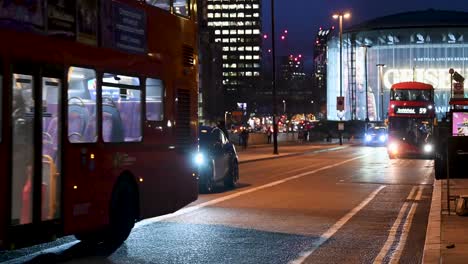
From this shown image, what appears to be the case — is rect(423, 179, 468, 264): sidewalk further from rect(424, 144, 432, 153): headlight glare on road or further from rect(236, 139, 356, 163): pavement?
rect(424, 144, 432, 153): headlight glare on road

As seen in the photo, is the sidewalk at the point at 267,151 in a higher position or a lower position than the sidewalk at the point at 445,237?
higher

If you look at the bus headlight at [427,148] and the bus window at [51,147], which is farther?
the bus headlight at [427,148]

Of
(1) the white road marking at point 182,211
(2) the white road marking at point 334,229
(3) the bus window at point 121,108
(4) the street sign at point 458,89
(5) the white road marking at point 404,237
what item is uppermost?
(4) the street sign at point 458,89

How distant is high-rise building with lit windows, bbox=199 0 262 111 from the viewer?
160 m

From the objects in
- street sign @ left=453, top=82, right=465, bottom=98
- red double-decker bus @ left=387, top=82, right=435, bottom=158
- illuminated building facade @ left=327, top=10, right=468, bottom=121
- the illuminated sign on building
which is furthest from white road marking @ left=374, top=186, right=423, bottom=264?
the illuminated sign on building

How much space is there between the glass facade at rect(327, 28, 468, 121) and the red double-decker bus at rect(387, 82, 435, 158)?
217 ft

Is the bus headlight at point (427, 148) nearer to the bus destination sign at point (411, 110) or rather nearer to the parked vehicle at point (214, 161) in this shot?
the bus destination sign at point (411, 110)

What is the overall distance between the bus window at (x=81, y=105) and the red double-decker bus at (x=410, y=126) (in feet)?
114

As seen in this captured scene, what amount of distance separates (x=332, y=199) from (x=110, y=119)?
953cm

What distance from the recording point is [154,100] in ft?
35.4

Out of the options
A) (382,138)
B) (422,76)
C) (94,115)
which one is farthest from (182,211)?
(422,76)

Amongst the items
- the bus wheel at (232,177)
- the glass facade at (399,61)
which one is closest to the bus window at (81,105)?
the bus wheel at (232,177)

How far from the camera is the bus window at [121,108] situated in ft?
31.0

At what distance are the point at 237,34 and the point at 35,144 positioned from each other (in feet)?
542
